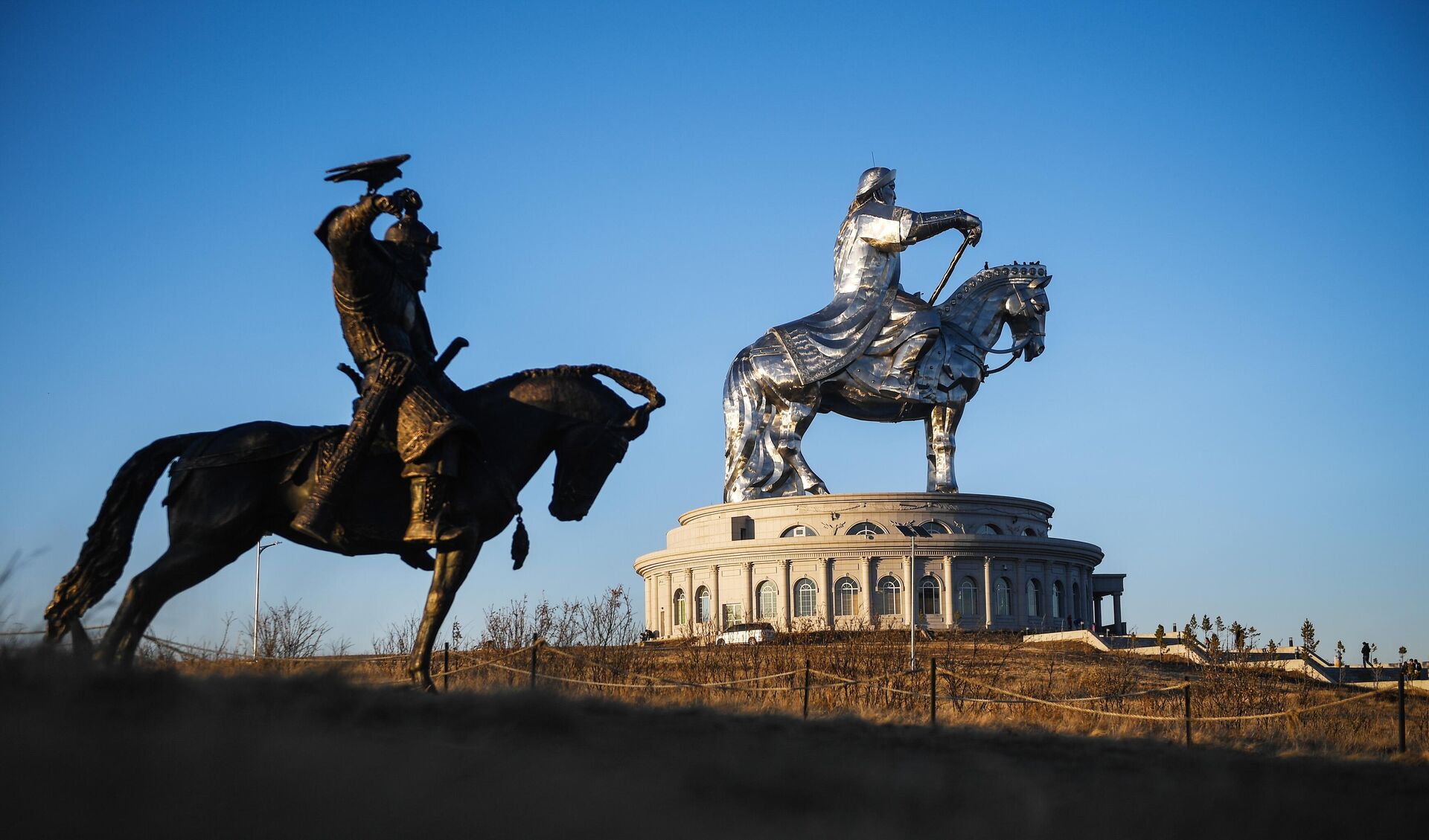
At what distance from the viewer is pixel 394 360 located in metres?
9.45

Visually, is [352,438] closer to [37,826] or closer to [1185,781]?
[37,826]

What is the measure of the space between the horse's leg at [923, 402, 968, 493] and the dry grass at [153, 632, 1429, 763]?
6260 mm

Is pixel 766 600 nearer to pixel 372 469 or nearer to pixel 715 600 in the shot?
pixel 715 600

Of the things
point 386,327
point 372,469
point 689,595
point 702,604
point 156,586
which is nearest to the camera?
point 156,586

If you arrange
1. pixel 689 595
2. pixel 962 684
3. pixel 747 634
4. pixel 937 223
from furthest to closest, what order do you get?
pixel 689 595 → pixel 937 223 → pixel 747 634 → pixel 962 684

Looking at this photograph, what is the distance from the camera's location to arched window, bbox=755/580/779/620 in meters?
40.4

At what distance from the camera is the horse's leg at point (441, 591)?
30.3 feet

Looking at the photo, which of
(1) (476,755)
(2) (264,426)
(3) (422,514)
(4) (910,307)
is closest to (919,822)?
(1) (476,755)

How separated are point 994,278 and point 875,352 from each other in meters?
4.44

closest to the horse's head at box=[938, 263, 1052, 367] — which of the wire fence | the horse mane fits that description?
the horse mane

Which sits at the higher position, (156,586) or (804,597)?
(156,586)

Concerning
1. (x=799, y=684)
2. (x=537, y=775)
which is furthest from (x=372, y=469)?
(x=799, y=684)

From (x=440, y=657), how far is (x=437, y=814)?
14697mm

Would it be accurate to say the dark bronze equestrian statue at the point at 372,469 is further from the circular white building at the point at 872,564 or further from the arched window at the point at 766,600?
the arched window at the point at 766,600
